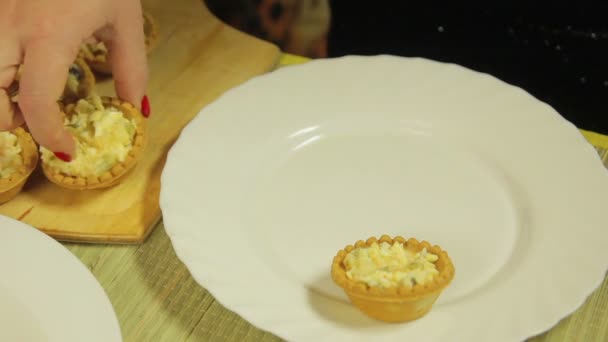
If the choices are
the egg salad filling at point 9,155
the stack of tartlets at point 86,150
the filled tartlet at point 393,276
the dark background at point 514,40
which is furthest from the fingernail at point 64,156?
the dark background at point 514,40

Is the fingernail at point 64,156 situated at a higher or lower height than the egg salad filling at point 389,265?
lower

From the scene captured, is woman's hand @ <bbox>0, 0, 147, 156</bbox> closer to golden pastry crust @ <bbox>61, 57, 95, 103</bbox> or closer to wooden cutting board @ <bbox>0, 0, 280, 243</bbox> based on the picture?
wooden cutting board @ <bbox>0, 0, 280, 243</bbox>

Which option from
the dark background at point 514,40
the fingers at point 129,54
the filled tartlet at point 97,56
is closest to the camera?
the fingers at point 129,54

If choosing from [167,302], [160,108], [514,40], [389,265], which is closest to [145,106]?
[160,108]

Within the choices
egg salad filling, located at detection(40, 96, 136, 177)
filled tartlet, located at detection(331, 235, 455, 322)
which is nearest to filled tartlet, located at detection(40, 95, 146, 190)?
egg salad filling, located at detection(40, 96, 136, 177)

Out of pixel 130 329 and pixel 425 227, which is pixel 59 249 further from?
pixel 425 227

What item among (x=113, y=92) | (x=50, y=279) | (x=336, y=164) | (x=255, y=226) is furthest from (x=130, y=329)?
(x=113, y=92)

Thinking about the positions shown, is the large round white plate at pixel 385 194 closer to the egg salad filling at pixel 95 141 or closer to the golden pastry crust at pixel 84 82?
the egg salad filling at pixel 95 141
